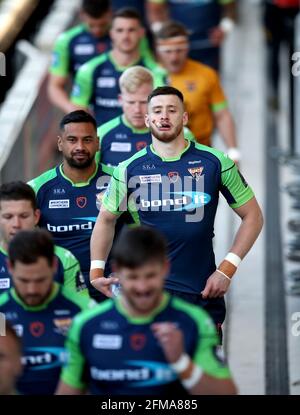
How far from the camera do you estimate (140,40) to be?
45.6 feet

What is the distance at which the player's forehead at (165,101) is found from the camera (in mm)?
9750

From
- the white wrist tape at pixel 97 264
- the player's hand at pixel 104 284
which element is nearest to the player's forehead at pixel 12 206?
the player's hand at pixel 104 284

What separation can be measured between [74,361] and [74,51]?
8009mm

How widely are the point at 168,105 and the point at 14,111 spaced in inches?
206

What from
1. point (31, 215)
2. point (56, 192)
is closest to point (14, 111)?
point (56, 192)

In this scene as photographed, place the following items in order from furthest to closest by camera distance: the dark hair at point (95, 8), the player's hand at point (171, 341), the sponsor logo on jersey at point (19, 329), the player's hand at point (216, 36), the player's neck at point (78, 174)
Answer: the player's hand at point (216, 36) < the dark hair at point (95, 8) < the player's neck at point (78, 174) < the sponsor logo on jersey at point (19, 329) < the player's hand at point (171, 341)

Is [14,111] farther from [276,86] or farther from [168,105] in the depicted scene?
[276,86]

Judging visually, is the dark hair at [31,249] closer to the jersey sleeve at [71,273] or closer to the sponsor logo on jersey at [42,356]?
the sponsor logo on jersey at [42,356]

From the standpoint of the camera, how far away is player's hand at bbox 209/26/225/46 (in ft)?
59.1

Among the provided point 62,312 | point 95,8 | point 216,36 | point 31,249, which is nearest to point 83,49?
point 95,8

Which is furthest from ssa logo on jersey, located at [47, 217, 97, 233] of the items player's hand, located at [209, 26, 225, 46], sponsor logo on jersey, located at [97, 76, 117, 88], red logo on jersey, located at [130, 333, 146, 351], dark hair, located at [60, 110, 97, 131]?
player's hand, located at [209, 26, 225, 46]

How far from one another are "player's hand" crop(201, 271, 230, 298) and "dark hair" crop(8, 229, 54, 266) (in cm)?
217

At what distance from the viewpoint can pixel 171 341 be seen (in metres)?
6.96

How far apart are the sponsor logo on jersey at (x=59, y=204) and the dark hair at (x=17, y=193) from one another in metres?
Answer: 1.20
